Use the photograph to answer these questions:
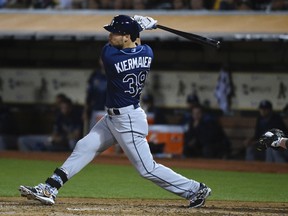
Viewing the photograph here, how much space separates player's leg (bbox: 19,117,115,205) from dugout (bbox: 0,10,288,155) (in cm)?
554

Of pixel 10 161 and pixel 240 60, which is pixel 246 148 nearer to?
pixel 240 60

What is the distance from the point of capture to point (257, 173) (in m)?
11.6

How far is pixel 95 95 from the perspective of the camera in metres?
13.8

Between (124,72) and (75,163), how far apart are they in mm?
880

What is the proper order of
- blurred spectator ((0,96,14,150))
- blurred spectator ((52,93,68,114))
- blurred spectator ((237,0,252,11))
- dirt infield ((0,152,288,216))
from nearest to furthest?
dirt infield ((0,152,288,216)) → blurred spectator ((237,0,252,11)) → blurred spectator ((52,93,68,114)) → blurred spectator ((0,96,14,150))

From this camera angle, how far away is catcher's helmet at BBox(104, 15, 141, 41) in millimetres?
7211

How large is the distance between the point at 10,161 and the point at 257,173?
3.61m

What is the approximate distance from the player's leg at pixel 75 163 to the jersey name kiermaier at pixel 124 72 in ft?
0.92

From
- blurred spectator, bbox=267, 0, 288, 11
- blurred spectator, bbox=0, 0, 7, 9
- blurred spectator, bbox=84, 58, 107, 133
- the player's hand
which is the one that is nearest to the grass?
blurred spectator, bbox=84, 58, 107, 133

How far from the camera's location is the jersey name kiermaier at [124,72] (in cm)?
716

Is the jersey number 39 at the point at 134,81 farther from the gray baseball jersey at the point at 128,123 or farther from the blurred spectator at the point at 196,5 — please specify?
the blurred spectator at the point at 196,5

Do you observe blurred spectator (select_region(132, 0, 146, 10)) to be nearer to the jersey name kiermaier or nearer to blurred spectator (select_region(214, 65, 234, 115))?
blurred spectator (select_region(214, 65, 234, 115))

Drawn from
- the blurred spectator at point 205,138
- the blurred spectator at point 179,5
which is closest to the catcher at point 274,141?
the blurred spectator at point 205,138

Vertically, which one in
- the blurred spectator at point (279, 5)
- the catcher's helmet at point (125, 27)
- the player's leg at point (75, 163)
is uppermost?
the catcher's helmet at point (125, 27)
